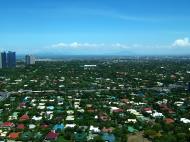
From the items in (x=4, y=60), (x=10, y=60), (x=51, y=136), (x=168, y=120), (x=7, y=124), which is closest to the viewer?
(x=51, y=136)

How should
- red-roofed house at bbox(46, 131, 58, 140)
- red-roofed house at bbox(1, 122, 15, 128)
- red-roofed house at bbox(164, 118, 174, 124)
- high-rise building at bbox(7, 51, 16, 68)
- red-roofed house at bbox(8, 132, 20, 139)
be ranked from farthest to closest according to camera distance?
1. high-rise building at bbox(7, 51, 16, 68)
2. red-roofed house at bbox(164, 118, 174, 124)
3. red-roofed house at bbox(1, 122, 15, 128)
4. red-roofed house at bbox(8, 132, 20, 139)
5. red-roofed house at bbox(46, 131, 58, 140)

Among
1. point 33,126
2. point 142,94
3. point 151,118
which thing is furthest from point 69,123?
point 142,94

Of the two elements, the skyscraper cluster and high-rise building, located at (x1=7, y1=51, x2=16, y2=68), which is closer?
the skyscraper cluster

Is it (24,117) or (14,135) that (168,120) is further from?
(14,135)

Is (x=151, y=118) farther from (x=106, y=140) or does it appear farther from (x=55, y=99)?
(x=55, y=99)

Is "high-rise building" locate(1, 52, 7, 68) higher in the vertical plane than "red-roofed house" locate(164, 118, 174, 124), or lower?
higher

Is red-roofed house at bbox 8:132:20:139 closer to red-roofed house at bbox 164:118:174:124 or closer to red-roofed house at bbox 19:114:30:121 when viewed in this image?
red-roofed house at bbox 19:114:30:121

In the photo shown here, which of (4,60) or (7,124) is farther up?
(4,60)

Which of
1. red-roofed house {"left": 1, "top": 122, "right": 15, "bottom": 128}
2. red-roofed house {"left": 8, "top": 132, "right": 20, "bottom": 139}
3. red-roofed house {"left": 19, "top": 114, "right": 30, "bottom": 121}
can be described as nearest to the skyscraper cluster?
red-roofed house {"left": 19, "top": 114, "right": 30, "bottom": 121}

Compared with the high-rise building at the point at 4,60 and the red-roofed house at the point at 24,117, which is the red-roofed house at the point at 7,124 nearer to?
the red-roofed house at the point at 24,117

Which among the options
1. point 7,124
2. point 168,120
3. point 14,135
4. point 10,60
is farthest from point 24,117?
point 10,60

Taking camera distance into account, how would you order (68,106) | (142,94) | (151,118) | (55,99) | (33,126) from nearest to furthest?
(33,126)
(151,118)
(68,106)
(55,99)
(142,94)
